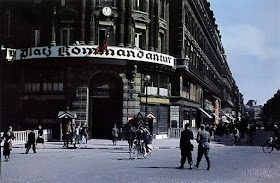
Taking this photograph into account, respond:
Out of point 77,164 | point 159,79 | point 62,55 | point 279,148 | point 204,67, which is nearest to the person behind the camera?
point 77,164

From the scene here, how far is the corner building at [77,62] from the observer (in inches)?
1302

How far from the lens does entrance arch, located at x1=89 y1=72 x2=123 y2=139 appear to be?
33.7m

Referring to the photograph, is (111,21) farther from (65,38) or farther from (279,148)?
(279,148)

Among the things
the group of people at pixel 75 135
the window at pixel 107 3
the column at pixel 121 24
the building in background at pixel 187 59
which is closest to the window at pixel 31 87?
the group of people at pixel 75 135

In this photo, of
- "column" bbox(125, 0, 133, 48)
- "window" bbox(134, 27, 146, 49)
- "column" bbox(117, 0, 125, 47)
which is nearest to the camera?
"column" bbox(117, 0, 125, 47)

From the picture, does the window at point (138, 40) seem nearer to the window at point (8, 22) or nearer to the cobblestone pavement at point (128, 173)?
the window at point (8, 22)

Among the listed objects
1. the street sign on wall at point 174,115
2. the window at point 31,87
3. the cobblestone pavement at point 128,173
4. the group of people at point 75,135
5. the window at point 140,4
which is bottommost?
the cobblestone pavement at point 128,173

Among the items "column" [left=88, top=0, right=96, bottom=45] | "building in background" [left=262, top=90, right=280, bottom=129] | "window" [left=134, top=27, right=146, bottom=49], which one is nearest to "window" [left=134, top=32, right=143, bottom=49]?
"window" [left=134, top=27, right=146, bottom=49]

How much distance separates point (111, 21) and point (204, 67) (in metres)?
28.4

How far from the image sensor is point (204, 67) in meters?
59.4

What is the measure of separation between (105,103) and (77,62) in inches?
181

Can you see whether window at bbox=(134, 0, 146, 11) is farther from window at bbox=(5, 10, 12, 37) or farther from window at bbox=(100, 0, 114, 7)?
window at bbox=(5, 10, 12, 37)

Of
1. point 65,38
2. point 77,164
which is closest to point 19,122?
point 65,38

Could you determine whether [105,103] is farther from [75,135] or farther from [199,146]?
[199,146]
